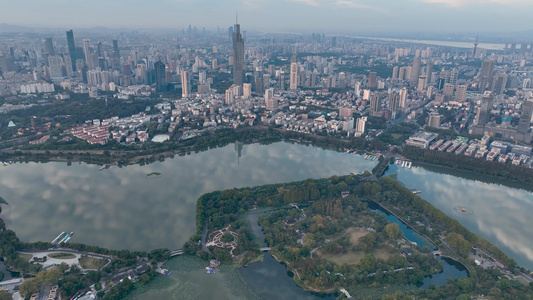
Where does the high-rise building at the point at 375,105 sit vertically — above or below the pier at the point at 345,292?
above

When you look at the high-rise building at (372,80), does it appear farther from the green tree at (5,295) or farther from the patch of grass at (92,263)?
the green tree at (5,295)

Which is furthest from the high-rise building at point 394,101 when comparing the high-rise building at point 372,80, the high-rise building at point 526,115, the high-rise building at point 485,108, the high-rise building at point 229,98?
the high-rise building at point 229,98

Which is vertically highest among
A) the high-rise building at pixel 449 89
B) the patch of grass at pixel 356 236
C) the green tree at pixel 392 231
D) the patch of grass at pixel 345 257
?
the high-rise building at pixel 449 89

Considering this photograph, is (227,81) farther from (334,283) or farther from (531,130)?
(334,283)

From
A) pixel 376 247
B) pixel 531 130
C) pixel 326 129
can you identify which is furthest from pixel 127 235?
pixel 531 130

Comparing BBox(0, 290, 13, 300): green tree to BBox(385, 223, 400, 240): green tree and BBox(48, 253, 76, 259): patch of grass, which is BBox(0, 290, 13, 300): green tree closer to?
BBox(48, 253, 76, 259): patch of grass

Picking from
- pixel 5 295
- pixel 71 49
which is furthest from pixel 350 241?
pixel 71 49

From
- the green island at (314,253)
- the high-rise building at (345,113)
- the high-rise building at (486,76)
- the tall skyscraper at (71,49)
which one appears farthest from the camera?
the tall skyscraper at (71,49)

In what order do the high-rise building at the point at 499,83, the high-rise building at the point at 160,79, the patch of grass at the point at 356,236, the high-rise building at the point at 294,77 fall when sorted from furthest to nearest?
1. the high-rise building at the point at 294,77
2. the high-rise building at the point at 160,79
3. the high-rise building at the point at 499,83
4. the patch of grass at the point at 356,236

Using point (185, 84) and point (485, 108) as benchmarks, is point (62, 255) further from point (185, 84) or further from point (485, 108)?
point (485, 108)
